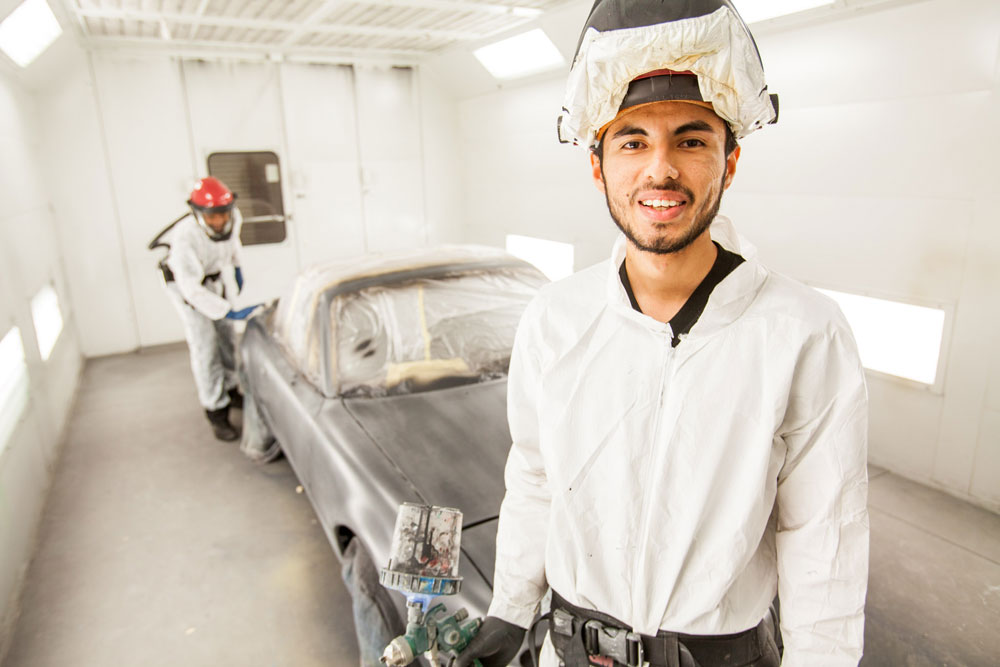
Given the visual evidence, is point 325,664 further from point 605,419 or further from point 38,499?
point 38,499

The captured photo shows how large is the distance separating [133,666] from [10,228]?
3.11m

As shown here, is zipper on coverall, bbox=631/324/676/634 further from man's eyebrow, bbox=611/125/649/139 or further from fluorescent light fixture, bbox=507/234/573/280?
fluorescent light fixture, bbox=507/234/573/280

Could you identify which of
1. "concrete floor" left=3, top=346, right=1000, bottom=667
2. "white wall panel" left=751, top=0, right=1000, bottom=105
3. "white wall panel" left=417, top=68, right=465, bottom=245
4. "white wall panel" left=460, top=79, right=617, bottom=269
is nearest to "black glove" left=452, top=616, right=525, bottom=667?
"concrete floor" left=3, top=346, right=1000, bottom=667

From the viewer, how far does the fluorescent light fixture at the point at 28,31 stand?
424 centimetres

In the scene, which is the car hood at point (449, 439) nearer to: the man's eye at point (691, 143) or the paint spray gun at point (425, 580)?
the paint spray gun at point (425, 580)

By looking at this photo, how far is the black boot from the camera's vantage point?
4491mm

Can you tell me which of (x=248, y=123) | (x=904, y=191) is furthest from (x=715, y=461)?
(x=248, y=123)

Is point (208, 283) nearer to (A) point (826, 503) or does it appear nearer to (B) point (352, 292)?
(B) point (352, 292)

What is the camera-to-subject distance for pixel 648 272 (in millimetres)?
1220

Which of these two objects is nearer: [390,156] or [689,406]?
[689,406]

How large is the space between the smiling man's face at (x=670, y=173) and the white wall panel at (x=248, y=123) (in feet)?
A: 22.6

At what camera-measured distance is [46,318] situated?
191 inches

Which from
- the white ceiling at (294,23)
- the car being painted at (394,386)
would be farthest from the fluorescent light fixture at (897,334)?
the white ceiling at (294,23)

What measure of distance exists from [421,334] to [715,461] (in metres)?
2.22
